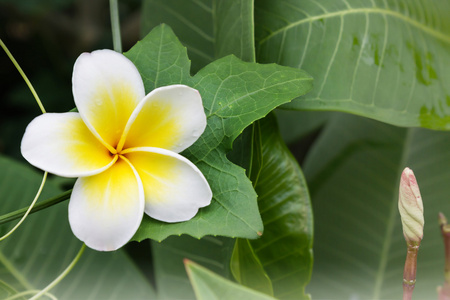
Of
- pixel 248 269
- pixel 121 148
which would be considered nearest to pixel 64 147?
pixel 121 148

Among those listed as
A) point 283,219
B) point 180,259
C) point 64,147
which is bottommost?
point 180,259

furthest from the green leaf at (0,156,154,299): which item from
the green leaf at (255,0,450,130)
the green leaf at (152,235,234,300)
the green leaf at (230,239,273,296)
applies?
the green leaf at (255,0,450,130)

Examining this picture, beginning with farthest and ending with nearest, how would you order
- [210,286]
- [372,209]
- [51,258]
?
[372,209], [51,258], [210,286]

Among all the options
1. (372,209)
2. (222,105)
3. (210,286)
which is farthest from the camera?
(372,209)

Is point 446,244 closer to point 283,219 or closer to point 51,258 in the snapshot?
point 283,219

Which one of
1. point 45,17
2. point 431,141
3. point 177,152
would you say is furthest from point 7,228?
point 45,17

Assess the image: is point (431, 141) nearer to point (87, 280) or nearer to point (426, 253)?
point (426, 253)

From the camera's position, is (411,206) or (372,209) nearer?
(411,206)
